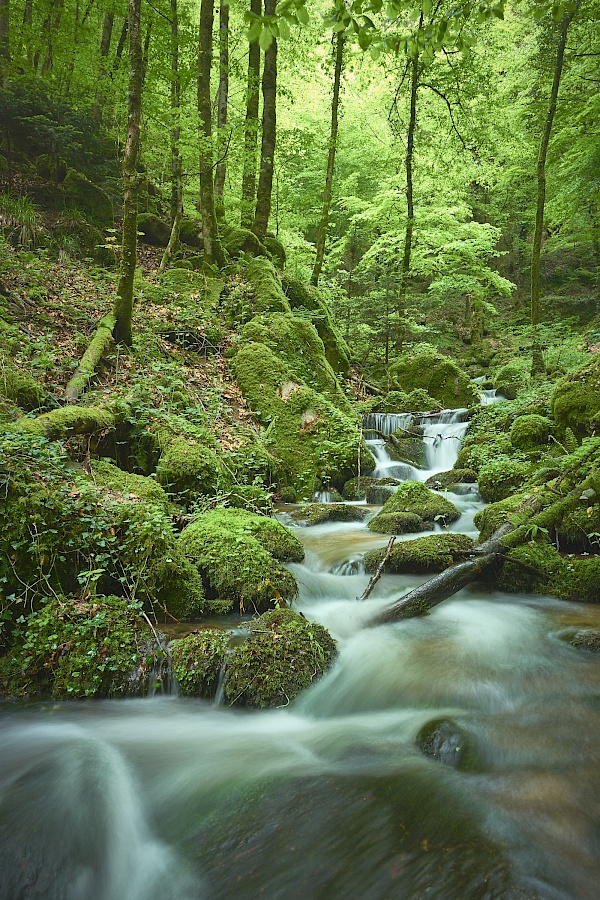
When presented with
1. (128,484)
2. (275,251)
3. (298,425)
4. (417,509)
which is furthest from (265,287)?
(128,484)

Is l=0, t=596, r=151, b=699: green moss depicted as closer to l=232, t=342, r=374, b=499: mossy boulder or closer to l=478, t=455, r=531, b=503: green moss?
l=232, t=342, r=374, b=499: mossy boulder

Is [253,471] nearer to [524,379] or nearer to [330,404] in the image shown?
[330,404]

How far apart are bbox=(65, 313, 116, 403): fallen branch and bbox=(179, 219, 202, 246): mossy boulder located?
22.5 feet

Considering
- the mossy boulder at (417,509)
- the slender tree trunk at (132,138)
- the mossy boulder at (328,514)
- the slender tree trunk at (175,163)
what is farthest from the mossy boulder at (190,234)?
the mossy boulder at (417,509)

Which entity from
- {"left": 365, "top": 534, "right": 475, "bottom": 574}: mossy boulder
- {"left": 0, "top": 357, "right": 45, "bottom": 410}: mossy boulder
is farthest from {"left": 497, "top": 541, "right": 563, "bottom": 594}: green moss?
Answer: {"left": 0, "top": 357, "right": 45, "bottom": 410}: mossy boulder

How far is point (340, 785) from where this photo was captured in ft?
9.54

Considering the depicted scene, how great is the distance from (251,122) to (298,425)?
271 inches

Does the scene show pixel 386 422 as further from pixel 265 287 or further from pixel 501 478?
pixel 501 478

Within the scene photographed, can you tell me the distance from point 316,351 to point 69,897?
9.77 metres

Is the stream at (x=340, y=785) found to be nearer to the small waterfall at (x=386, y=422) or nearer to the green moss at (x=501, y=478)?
the green moss at (x=501, y=478)

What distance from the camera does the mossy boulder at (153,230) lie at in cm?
1371

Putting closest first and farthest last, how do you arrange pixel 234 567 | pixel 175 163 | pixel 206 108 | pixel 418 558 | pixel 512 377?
pixel 234 567, pixel 418 558, pixel 206 108, pixel 175 163, pixel 512 377

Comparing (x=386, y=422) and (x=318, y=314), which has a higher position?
(x=318, y=314)

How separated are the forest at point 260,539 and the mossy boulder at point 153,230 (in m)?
0.06
